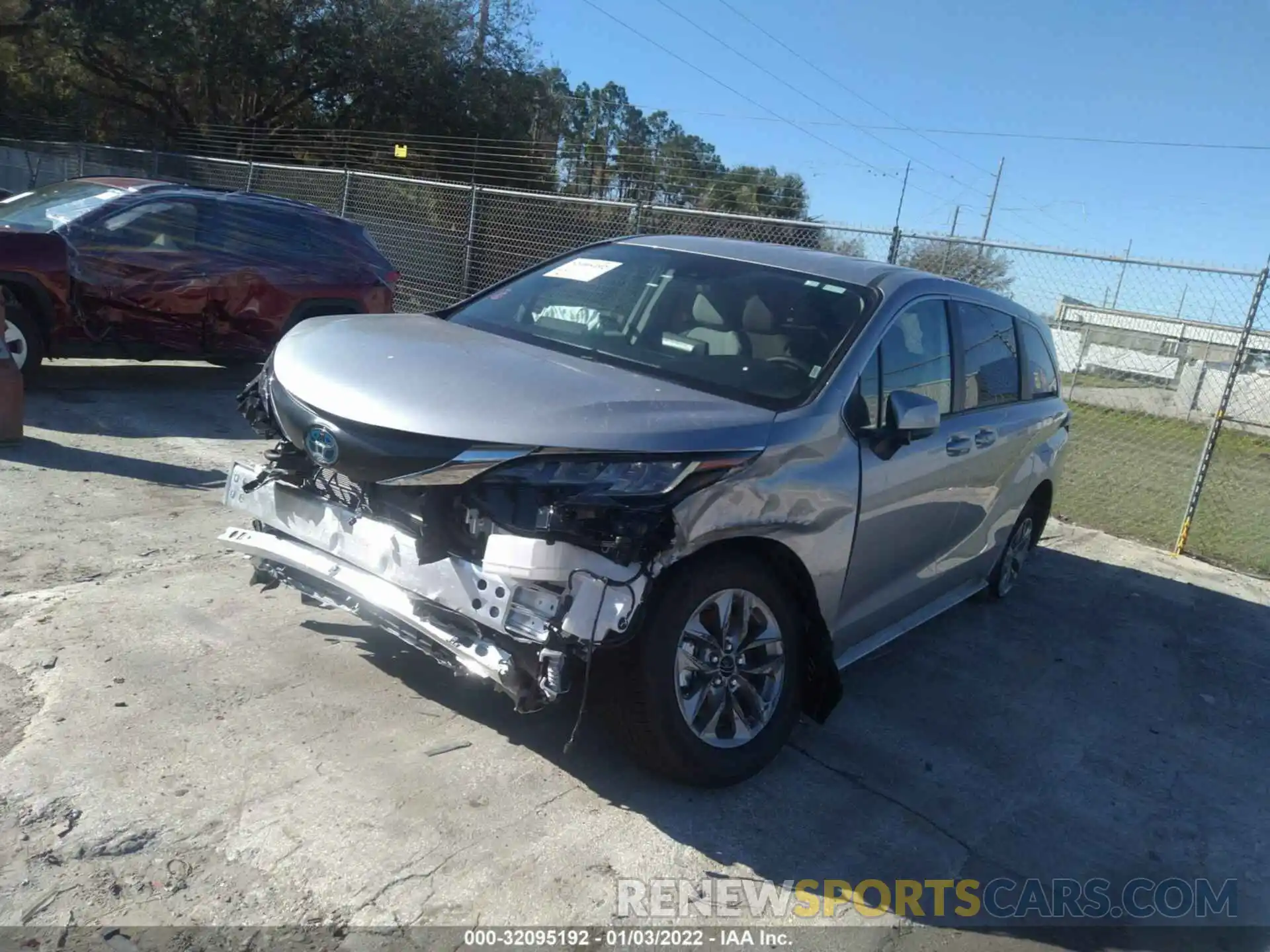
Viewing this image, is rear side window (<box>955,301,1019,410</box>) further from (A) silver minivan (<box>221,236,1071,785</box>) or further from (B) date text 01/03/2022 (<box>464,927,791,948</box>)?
(B) date text 01/03/2022 (<box>464,927,791,948</box>)

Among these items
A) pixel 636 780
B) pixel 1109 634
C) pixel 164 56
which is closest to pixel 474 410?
pixel 636 780

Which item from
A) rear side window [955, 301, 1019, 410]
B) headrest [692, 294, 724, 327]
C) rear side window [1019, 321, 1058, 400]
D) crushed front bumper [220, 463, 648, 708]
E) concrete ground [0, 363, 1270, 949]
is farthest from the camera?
rear side window [1019, 321, 1058, 400]

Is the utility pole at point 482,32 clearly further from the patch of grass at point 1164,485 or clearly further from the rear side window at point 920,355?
the rear side window at point 920,355

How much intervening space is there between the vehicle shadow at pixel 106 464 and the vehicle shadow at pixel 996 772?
2.57 m

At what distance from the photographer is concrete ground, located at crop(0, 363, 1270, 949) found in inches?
113

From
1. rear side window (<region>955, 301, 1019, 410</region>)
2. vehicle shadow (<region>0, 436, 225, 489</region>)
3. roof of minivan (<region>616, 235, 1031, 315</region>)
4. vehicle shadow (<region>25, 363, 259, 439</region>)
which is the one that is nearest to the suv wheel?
rear side window (<region>955, 301, 1019, 410</region>)

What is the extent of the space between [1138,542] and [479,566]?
7.22m

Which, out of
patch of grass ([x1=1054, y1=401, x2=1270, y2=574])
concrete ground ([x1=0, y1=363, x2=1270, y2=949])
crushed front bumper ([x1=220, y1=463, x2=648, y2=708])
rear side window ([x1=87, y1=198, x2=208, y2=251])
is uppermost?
rear side window ([x1=87, y1=198, x2=208, y2=251])

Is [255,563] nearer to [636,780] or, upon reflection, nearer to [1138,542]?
[636,780]

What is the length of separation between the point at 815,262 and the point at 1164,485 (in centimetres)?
958

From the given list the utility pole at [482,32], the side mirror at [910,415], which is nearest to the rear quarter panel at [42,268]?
the side mirror at [910,415]

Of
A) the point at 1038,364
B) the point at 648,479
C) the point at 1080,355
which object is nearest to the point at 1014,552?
the point at 1038,364

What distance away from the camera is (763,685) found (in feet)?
11.9

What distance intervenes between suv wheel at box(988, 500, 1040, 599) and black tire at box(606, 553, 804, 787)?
9.50 feet
